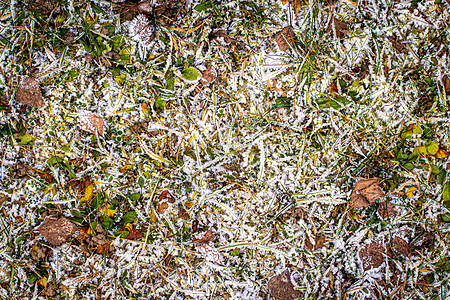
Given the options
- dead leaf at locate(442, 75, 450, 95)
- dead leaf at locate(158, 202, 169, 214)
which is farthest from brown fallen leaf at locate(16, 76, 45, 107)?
dead leaf at locate(442, 75, 450, 95)

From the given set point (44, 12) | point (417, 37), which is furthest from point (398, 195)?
point (44, 12)

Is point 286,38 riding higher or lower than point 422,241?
higher

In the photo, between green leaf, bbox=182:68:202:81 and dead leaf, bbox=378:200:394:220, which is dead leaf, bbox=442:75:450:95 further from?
green leaf, bbox=182:68:202:81

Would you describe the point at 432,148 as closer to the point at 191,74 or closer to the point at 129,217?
the point at 191,74

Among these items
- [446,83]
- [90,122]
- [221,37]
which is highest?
[221,37]

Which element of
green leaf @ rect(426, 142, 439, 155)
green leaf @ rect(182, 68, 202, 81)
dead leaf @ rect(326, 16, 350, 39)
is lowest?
green leaf @ rect(426, 142, 439, 155)

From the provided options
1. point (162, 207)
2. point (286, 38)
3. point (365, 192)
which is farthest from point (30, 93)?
point (365, 192)
